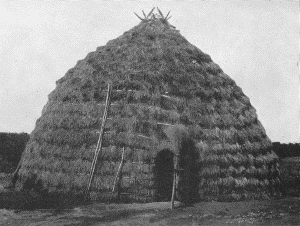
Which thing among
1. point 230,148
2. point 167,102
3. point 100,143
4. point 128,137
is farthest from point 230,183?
point 100,143

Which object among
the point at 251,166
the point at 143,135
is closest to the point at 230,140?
the point at 251,166

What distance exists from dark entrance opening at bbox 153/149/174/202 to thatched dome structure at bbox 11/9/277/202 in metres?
0.03

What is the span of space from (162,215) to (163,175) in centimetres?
230

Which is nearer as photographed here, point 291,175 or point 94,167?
point 94,167

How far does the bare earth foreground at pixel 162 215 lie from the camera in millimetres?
10219

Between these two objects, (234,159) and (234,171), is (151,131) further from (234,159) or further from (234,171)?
(234,171)

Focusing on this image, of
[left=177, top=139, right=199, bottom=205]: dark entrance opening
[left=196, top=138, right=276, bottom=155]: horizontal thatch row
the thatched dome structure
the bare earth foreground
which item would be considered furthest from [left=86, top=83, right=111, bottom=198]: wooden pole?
[left=196, top=138, right=276, bottom=155]: horizontal thatch row

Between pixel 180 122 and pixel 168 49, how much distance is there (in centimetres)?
311

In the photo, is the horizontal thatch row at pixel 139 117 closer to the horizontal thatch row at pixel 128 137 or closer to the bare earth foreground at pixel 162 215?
the horizontal thatch row at pixel 128 137

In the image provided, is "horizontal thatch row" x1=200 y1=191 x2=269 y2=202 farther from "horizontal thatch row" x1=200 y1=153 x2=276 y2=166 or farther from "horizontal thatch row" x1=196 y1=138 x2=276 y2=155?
"horizontal thatch row" x1=196 y1=138 x2=276 y2=155

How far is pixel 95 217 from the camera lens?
1088cm

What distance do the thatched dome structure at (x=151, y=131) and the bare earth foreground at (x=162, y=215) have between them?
0.86 metres

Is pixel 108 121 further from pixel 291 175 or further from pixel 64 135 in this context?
pixel 291 175

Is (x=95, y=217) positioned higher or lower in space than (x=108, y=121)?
lower
